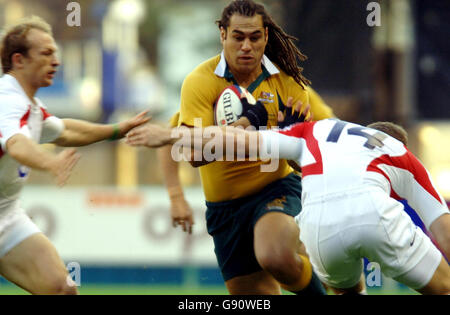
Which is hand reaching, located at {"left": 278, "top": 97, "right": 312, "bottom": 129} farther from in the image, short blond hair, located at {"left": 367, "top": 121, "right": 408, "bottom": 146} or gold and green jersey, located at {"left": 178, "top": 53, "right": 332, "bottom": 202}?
short blond hair, located at {"left": 367, "top": 121, "right": 408, "bottom": 146}

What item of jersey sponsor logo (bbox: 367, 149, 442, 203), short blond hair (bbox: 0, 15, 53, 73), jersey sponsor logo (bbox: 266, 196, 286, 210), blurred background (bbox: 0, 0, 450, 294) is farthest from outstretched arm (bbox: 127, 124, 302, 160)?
blurred background (bbox: 0, 0, 450, 294)

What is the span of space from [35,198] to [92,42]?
15159mm

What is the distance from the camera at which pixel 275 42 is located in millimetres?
6289

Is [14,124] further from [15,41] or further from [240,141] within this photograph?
[240,141]

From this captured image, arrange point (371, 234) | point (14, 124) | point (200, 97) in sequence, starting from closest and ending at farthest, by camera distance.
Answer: point (371, 234) < point (14, 124) < point (200, 97)

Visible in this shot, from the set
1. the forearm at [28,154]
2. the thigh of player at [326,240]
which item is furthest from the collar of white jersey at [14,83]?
the thigh of player at [326,240]

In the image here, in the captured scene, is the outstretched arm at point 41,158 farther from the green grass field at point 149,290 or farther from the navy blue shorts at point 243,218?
the green grass field at point 149,290

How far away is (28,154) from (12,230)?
75cm

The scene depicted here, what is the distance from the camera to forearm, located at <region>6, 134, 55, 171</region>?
4.89 m

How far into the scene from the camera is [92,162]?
54.9ft

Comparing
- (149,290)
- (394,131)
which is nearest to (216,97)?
(394,131)

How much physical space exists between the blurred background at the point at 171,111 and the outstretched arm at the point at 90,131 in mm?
2118

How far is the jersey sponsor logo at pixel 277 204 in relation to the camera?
593 centimetres
